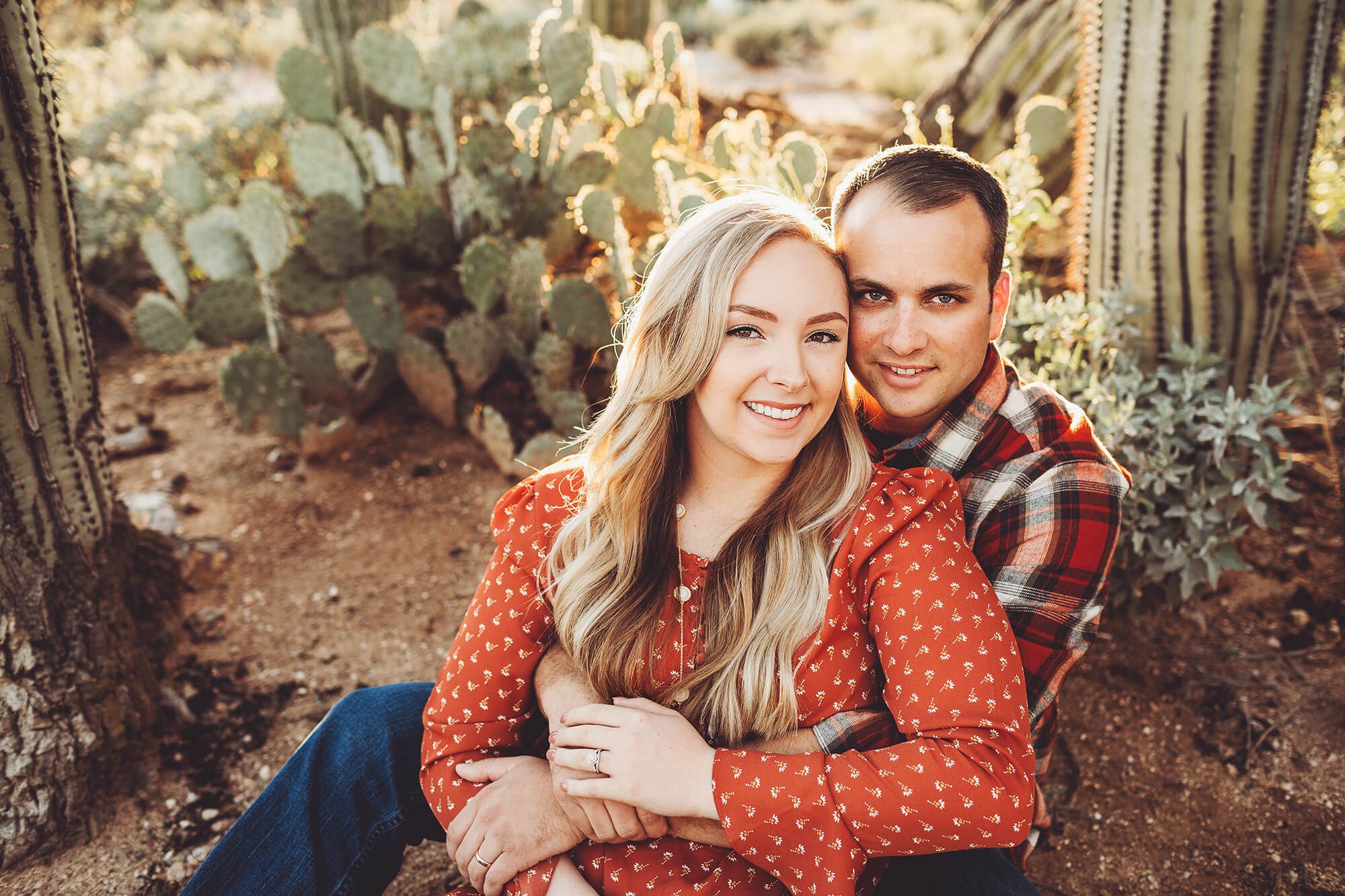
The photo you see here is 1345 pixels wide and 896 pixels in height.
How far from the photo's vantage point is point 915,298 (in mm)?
1935

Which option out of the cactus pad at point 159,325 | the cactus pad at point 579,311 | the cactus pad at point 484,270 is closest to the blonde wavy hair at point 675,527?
the cactus pad at point 579,311

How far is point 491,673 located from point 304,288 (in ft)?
9.47

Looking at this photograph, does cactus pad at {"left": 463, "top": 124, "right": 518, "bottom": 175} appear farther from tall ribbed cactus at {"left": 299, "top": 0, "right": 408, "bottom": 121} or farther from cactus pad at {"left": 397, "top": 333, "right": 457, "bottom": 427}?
tall ribbed cactus at {"left": 299, "top": 0, "right": 408, "bottom": 121}

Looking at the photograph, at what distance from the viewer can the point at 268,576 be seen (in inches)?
134

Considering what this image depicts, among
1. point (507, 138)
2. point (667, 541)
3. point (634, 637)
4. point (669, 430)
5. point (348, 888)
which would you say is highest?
point (507, 138)

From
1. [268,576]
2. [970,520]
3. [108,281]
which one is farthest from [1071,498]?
[108,281]

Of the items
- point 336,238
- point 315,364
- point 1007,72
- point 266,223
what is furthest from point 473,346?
point 1007,72

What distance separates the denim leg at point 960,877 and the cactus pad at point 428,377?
286cm

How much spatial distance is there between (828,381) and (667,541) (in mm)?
490

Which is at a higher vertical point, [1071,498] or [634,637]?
[1071,498]

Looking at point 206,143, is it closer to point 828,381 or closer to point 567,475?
point 567,475

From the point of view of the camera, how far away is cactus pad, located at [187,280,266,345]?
3947 mm

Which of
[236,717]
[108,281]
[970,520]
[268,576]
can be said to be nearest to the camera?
[970,520]

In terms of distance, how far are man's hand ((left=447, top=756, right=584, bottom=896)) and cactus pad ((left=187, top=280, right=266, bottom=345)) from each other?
304cm
